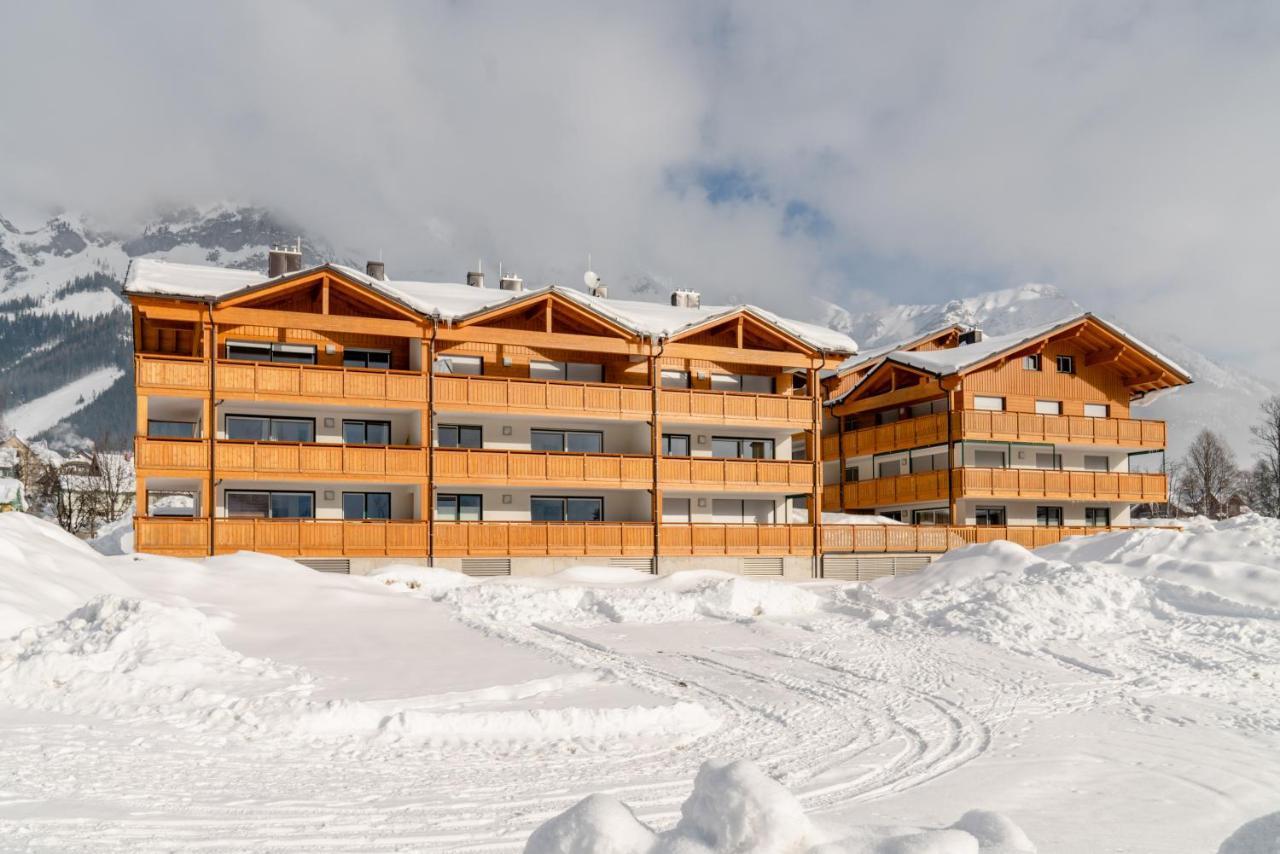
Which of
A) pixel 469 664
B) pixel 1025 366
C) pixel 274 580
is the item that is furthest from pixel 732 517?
pixel 469 664

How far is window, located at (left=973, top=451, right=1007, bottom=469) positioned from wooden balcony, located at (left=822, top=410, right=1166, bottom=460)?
1.41 metres

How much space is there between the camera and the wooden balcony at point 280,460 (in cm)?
2866

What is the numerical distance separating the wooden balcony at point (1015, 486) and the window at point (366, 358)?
71.3ft

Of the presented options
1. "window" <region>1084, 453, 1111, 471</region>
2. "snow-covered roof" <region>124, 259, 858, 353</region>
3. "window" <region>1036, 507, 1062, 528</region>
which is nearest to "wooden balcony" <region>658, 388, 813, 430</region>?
"snow-covered roof" <region>124, 259, 858, 353</region>

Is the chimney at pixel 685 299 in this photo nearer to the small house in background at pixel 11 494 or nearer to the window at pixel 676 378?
the window at pixel 676 378

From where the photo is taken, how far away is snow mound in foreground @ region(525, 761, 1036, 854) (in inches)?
191

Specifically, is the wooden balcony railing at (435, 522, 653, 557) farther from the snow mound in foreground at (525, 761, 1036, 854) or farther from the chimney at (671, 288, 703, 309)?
the snow mound in foreground at (525, 761, 1036, 854)

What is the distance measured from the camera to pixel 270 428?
3172 cm

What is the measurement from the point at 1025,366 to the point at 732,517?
627 inches

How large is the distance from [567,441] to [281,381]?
9560 millimetres

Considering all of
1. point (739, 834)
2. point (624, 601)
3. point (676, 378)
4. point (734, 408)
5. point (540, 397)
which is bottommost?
point (624, 601)

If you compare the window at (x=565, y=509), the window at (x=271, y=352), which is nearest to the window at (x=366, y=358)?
the window at (x=271, y=352)

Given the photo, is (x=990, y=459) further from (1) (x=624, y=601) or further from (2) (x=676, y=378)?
(1) (x=624, y=601)

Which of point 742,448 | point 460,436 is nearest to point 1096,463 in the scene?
point 742,448
